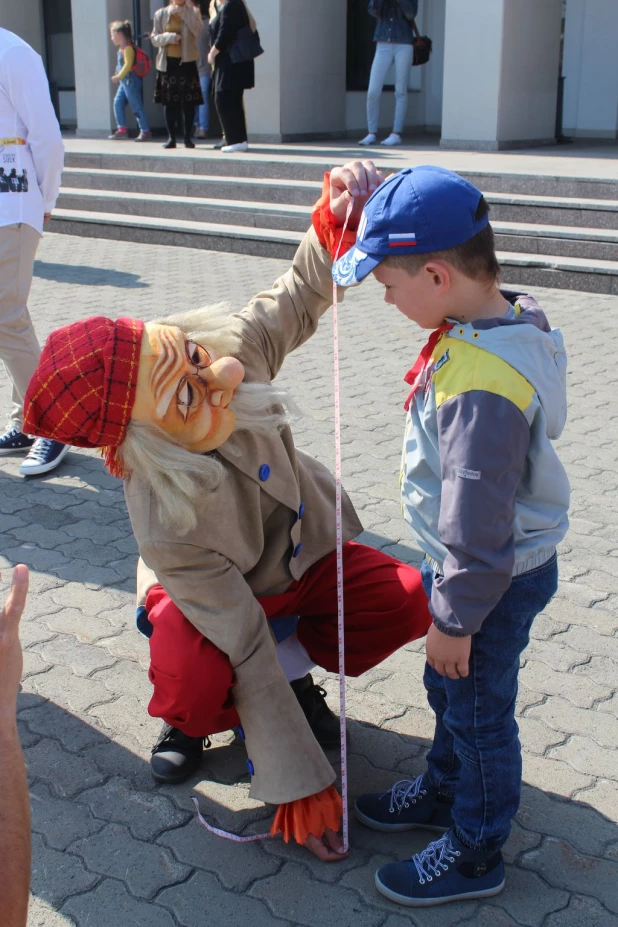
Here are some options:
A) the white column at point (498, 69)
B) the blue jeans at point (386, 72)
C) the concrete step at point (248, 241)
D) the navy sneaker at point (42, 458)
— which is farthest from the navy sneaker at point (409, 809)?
the blue jeans at point (386, 72)

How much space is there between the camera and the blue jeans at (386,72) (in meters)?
12.0

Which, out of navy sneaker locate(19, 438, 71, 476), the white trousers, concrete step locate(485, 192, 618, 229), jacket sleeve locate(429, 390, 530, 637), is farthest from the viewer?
concrete step locate(485, 192, 618, 229)

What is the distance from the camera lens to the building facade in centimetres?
1141

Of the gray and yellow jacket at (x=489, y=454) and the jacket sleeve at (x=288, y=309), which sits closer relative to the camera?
the gray and yellow jacket at (x=489, y=454)

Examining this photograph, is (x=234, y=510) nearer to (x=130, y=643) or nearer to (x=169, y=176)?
(x=130, y=643)

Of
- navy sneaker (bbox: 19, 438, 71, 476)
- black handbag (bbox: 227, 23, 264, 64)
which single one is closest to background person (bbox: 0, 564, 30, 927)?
navy sneaker (bbox: 19, 438, 71, 476)

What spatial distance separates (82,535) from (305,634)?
1.64m

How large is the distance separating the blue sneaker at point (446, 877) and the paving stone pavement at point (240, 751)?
3 cm

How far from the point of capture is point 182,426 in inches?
91.4

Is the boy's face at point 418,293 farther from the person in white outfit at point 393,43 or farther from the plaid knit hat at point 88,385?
the person in white outfit at point 393,43

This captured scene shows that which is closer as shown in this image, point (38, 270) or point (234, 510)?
point (234, 510)

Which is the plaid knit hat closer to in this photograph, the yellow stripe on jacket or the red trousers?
the red trousers

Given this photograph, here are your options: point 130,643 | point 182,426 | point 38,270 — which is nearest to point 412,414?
point 182,426

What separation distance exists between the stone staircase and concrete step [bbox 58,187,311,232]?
12mm
